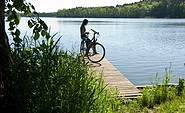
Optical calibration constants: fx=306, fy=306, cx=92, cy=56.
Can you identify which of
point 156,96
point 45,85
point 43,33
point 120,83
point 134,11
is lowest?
point 134,11

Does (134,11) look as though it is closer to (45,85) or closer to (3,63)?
(45,85)

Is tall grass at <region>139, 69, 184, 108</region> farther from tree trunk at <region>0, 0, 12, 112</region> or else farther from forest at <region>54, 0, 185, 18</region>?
forest at <region>54, 0, 185, 18</region>

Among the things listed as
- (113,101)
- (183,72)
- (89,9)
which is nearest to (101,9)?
(89,9)

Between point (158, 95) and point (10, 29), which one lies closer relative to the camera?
point (10, 29)

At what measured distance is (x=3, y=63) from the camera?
11.8ft

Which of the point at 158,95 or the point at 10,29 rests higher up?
the point at 10,29

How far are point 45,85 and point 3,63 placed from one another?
22.1 inches

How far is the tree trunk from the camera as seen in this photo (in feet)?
11.2

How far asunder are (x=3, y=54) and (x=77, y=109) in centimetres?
112

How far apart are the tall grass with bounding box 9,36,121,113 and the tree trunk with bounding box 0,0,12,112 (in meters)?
0.07

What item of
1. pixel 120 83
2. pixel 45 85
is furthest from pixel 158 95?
pixel 45 85

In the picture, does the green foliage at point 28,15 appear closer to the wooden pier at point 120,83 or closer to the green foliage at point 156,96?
the wooden pier at point 120,83

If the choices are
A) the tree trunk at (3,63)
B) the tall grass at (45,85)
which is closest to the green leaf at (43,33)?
the tall grass at (45,85)

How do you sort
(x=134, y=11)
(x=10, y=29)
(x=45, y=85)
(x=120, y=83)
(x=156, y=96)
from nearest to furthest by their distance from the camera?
(x=10, y=29), (x=45, y=85), (x=156, y=96), (x=120, y=83), (x=134, y=11)
